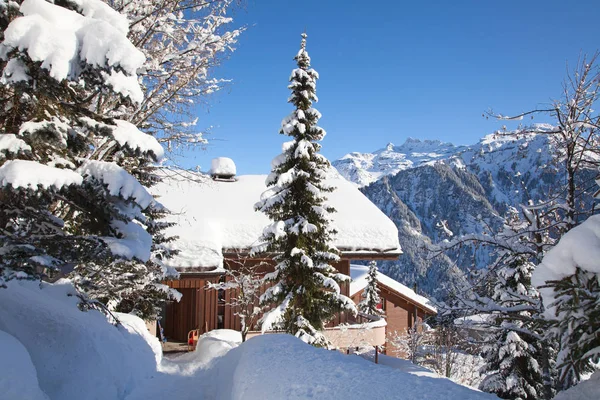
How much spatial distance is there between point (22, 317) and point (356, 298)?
851 inches

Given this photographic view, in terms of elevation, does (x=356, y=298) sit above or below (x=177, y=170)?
below

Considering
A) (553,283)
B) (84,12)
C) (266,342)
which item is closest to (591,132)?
(553,283)

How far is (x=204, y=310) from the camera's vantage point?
17203mm

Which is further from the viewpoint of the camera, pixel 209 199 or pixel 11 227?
pixel 209 199

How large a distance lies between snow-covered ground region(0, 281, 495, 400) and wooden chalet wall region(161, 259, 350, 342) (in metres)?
6.18

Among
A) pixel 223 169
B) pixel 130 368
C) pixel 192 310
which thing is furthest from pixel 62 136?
pixel 223 169

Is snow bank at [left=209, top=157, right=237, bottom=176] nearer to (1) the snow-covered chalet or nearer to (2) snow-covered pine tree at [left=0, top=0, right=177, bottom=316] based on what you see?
(1) the snow-covered chalet

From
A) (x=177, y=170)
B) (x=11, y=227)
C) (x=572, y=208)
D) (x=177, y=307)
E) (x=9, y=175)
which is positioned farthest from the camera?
(x=177, y=307)

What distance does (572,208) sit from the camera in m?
7.12

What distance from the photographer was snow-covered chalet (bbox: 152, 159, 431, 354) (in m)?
15.5

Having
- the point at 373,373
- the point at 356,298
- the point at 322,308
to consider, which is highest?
the point at 373,373

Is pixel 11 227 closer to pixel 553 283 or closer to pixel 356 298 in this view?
pixel 553 283

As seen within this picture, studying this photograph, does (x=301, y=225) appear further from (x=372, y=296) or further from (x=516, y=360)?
(x=372, y=296)

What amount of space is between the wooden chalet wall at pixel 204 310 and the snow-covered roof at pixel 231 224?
1.05 m
